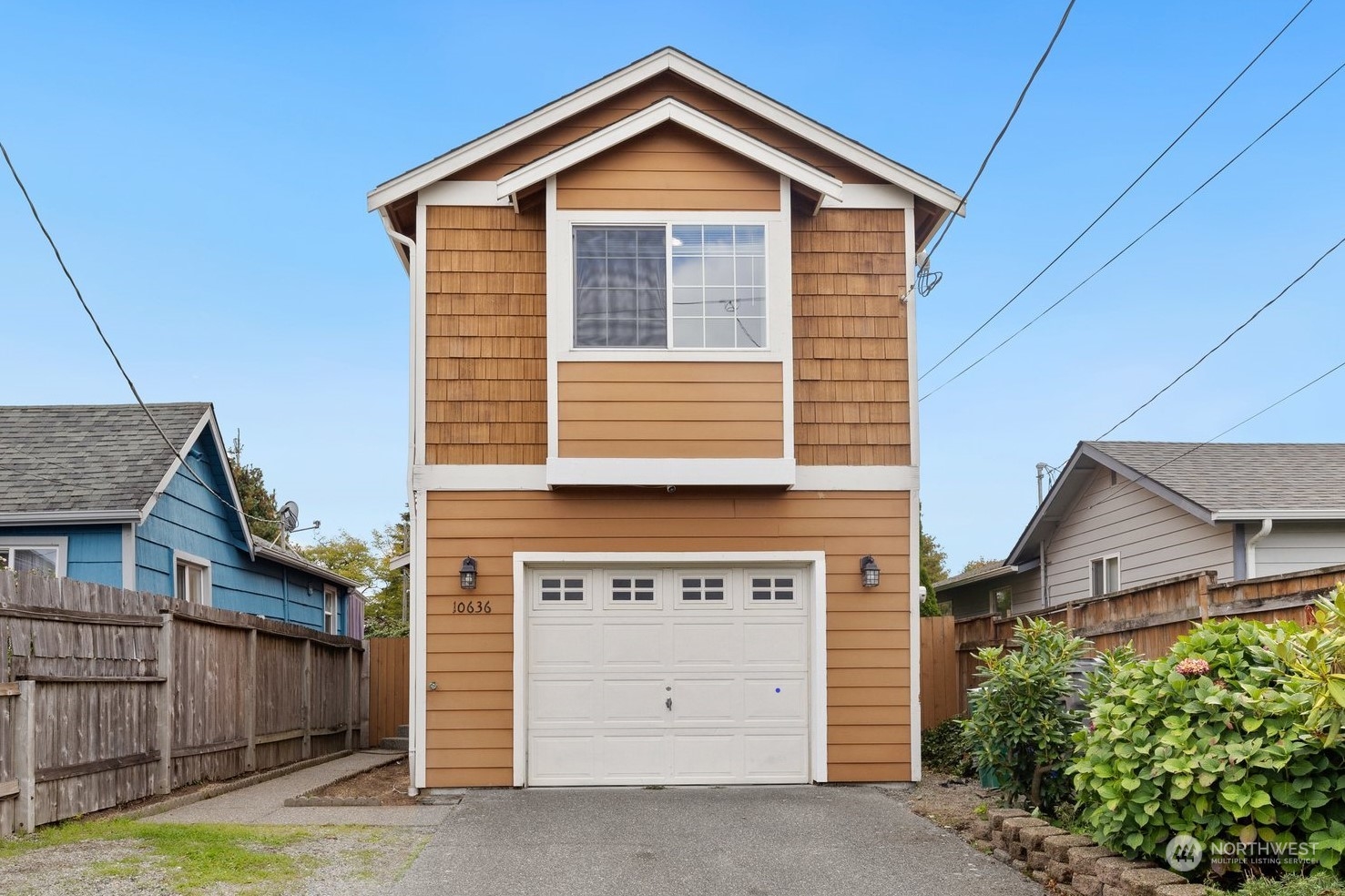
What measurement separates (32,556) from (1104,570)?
13764mm

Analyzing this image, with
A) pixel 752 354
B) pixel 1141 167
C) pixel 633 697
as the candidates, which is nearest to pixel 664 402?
pixel 752 354

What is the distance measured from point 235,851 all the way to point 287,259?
53.3 feet

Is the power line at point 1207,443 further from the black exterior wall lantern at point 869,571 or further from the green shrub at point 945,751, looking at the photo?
the black exterior wall lantern at point 869,571

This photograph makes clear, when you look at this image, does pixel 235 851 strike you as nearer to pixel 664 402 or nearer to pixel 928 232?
pixel 664 402

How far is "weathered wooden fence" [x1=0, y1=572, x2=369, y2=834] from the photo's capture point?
8453 mm

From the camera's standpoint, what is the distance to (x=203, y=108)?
703 inches

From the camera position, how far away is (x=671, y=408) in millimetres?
11227

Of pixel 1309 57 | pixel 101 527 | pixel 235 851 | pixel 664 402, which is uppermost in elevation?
pixel 1309 57

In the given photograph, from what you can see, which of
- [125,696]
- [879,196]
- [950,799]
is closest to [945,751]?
[950,799]

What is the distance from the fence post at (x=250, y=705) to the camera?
13.2m

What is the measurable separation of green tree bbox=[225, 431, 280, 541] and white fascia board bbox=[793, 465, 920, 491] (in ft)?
74.0

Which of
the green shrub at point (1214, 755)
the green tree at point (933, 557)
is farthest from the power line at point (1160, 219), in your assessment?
the green tree at point (933, 557)

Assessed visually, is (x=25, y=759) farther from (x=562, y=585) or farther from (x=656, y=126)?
(x=656, y=126)

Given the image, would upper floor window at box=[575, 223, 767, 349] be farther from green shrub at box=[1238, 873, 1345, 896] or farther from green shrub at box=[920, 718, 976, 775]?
green shrub at box=[1238, 873, 1345, 896]
